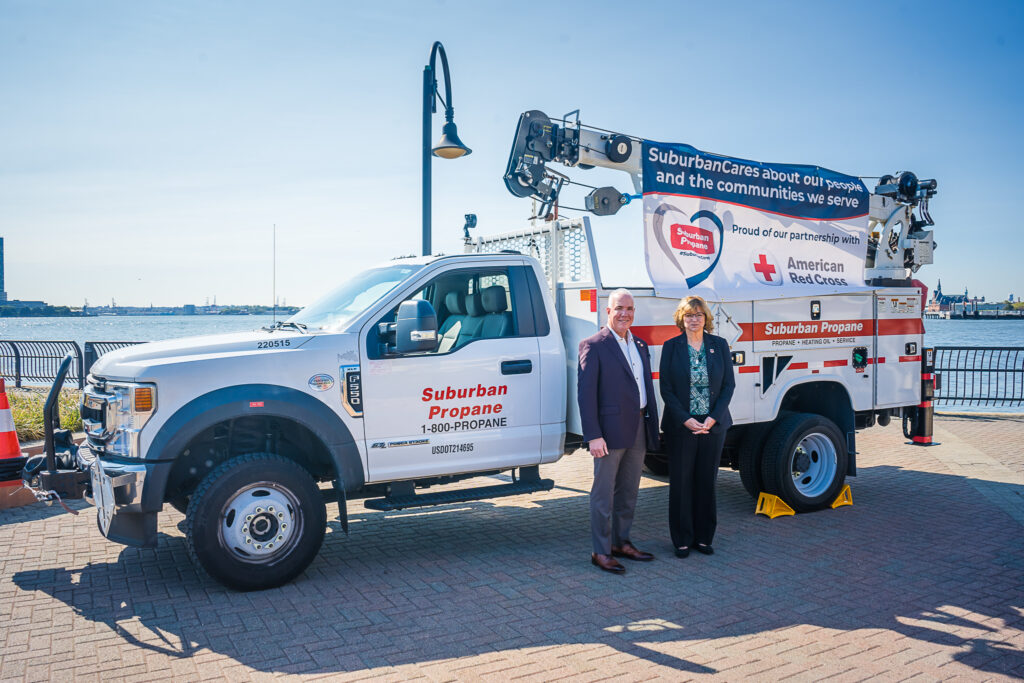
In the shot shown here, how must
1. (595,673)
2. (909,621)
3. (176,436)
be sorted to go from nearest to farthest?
1. (595,673)
2. (909,621)
3. (176,436)

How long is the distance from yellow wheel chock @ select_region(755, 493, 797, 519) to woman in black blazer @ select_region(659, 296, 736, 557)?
4.34 ft

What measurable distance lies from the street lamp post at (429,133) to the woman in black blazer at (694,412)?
16.0 ft

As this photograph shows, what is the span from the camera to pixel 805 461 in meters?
7.44

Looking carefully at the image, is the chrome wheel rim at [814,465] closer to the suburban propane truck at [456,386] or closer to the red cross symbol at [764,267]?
Result: the suburban propane truck at [456,386]

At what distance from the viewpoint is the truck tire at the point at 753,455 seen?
7.32 meters

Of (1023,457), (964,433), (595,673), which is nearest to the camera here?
(595,673)

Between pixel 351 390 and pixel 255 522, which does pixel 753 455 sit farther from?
pixel 255 522

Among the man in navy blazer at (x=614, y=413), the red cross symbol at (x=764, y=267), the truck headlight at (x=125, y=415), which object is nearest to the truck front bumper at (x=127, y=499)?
the truck headlight at (x=125, y=415)

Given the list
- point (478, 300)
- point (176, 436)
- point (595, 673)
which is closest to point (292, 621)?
point (176, 436)

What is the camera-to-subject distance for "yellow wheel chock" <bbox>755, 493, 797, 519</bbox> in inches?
285

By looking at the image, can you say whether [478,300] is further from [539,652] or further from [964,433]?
[964,433]

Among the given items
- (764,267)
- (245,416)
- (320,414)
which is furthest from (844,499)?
(245,416)

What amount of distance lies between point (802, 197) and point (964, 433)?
688cm

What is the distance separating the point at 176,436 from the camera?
5082 millimetres
